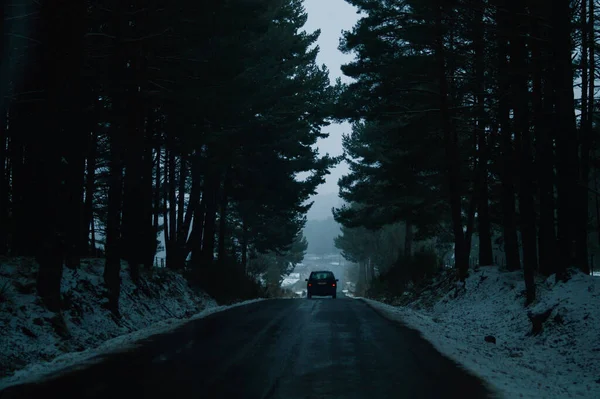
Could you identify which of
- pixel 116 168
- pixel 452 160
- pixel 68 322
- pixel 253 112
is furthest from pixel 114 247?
pixel 253 112

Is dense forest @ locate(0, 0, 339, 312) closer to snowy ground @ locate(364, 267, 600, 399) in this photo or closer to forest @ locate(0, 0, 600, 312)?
forest @ locate(0, 0, 600, 312)

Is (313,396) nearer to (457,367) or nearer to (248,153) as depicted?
(457,367)

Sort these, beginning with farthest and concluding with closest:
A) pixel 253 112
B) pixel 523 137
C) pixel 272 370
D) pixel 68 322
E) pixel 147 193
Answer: pixel 253 112 → pixel 147 193 → pixel 523 137 → pixel 68 322 → pixel 272 370

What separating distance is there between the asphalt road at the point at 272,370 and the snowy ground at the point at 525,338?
24.2 inches

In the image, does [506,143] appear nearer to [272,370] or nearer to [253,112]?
[272,370]

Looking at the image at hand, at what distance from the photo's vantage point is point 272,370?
853 centimetres

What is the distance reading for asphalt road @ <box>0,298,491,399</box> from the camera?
7.11m

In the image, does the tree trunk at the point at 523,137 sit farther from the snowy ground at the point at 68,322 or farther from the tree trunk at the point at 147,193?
the tree trunk at the point at 147,193

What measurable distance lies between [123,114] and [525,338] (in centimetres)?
1182

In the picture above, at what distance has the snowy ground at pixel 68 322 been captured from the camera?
9633mm

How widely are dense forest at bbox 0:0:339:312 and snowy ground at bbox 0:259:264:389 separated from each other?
1.43 ft

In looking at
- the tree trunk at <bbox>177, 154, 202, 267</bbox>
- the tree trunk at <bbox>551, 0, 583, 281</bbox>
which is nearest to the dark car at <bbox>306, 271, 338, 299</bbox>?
the tree trunk at <bbox>177, 154, 202, 267</bbox>

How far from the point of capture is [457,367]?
8836mm

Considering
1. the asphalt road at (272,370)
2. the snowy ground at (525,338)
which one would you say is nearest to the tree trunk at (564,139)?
the snowy ground at (525,338)
